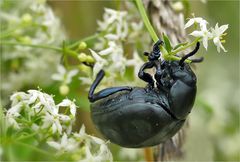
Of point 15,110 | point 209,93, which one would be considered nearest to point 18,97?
point 15,110

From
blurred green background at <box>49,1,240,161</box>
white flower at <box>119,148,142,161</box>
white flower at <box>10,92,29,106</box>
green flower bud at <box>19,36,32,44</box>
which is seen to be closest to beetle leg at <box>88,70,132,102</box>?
white flower at <box>10,92,29,106</box>

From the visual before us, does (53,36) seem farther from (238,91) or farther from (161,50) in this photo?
(238,91)

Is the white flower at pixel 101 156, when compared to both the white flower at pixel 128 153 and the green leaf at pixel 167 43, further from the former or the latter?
the white flower at pixel 128 153

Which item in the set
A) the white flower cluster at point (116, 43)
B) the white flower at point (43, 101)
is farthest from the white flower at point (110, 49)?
the white flower at point (43, 101)

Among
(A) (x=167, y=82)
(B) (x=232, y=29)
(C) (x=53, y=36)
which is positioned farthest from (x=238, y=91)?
(A) (x=167, y=82)

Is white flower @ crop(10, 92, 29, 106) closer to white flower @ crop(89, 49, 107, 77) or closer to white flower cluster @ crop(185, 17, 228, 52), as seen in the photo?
white flower @ crop(89, 49, 107, 77)

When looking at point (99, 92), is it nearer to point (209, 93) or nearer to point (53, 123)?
point (53, 123)
